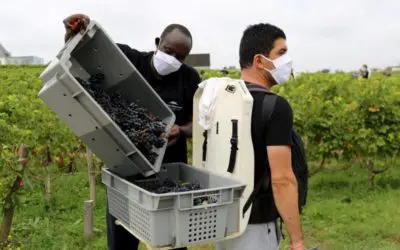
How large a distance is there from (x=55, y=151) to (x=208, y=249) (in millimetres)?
2795

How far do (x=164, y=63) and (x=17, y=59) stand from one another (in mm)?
46183

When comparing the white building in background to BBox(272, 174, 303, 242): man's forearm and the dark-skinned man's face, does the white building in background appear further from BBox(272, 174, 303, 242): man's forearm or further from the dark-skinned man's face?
BBox(272, 174, 303, 242): man's forearm

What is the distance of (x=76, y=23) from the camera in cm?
260

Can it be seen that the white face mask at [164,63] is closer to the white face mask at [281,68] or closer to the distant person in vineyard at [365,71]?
the white face mask at [281,68]

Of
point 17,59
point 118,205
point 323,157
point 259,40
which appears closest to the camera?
point 259,40

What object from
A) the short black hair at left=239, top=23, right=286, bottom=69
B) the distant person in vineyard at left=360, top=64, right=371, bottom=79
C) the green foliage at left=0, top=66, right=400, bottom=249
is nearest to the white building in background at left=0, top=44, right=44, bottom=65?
the distant person in vineyard at left=360, top=64, right=371, bottom=79

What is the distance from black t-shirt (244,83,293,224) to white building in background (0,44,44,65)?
3801 centimetres

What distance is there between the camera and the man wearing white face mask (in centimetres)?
240

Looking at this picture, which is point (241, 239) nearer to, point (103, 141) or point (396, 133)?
point (103, 141)

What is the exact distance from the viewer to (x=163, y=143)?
2.72m

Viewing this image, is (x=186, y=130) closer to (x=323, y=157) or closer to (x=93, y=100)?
(x=93, y=100)

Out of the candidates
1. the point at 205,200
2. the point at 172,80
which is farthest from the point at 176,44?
the point at 205,200

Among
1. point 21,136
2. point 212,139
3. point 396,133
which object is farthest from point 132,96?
point 396,133

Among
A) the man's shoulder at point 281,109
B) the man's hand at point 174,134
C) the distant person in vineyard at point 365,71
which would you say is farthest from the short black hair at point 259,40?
the distant person in vineyard at point 365,71
